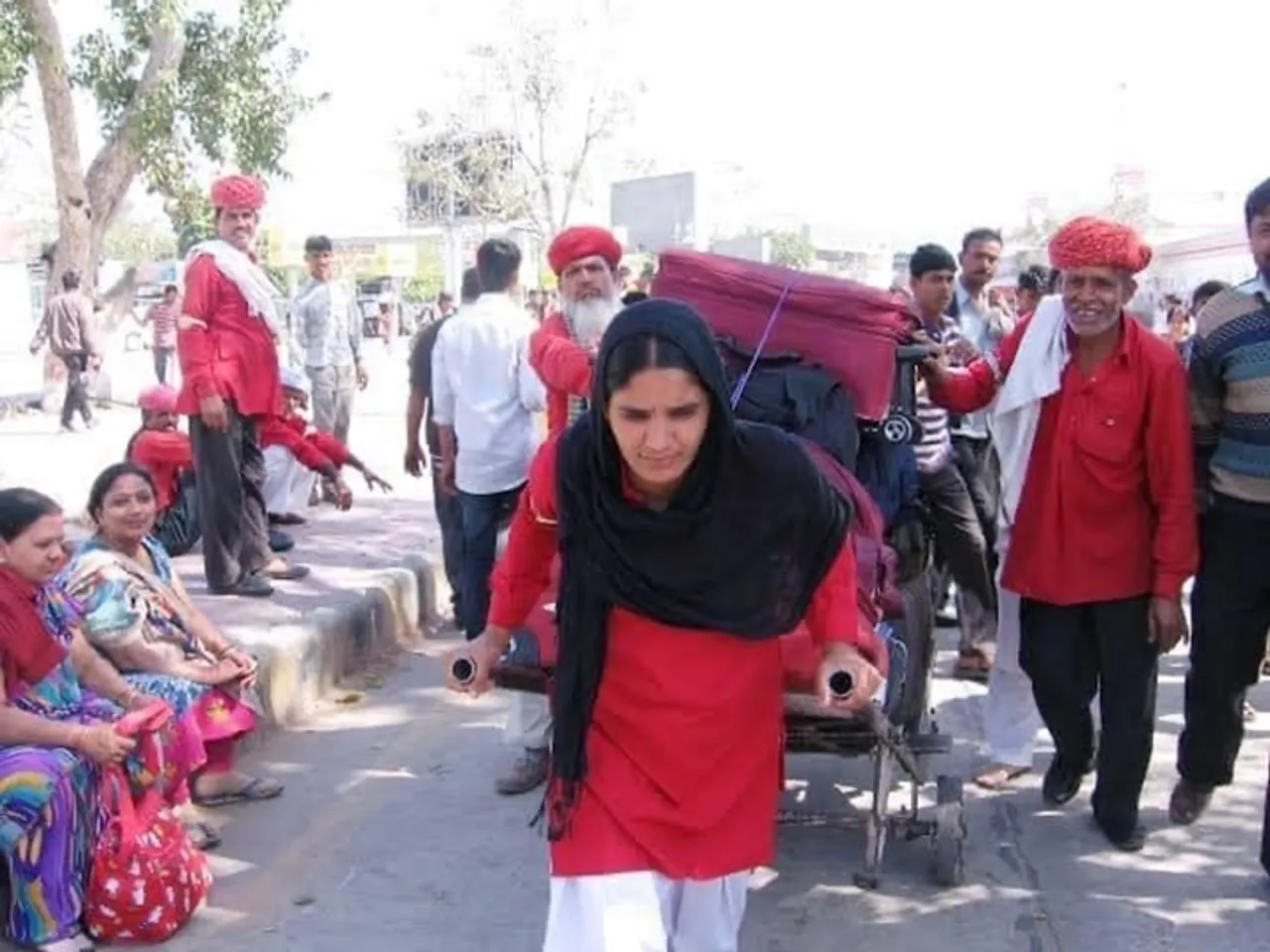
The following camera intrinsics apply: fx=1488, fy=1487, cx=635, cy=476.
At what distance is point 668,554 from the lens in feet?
8.97

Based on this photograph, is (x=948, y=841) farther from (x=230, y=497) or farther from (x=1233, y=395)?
(x=230, y=497)

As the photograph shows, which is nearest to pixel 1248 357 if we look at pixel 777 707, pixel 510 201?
pixel 777 707

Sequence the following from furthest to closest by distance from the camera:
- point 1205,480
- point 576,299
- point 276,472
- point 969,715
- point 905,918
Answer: point 276,472, point 969,715, point 576,299, point 1205,480, point 905,918

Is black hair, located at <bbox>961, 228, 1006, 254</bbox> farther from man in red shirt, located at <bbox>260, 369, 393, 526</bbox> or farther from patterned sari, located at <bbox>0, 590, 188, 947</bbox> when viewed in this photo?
patterned sari, located at <bbox>0, 590, 188, 947</bbox>

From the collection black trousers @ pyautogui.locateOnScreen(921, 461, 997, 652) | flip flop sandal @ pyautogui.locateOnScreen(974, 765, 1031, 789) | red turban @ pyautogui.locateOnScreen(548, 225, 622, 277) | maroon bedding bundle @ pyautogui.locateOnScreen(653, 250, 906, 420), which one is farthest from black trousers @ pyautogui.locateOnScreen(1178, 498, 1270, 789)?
red turban @ pyautogui.locateOnScreen(548, 225, 622, 277)

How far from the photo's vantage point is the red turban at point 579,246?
5.07m

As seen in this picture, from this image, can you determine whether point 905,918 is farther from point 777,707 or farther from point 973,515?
point 973,515

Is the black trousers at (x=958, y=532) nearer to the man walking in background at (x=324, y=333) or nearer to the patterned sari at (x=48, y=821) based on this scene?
the patterned sari at (x=48, y=821)

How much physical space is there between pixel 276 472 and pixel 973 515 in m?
5.04

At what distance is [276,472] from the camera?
9.66m

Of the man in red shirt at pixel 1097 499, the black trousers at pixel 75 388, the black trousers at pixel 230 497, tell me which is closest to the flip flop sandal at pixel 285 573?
the black trousers at pixel 230 497

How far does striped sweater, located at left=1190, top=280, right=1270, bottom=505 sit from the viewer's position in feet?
14.1

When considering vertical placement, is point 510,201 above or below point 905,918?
above

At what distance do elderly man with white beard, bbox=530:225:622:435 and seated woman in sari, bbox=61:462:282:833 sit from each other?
133cm
